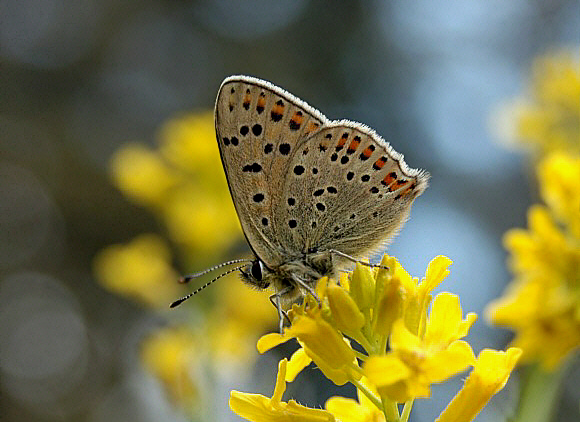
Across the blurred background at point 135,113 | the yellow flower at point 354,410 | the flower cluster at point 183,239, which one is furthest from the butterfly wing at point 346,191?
Result: the blurred background at point 135,113

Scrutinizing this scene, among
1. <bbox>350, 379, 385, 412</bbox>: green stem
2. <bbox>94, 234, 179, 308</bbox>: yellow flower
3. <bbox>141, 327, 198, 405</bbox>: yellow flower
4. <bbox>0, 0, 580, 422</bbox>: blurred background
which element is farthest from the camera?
<bbox>0, 0, 580, 422</bbox>: blurred background

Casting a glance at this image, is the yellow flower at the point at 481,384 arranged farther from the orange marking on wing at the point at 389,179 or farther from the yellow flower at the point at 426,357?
the orange marking on wing at the point at 389,179

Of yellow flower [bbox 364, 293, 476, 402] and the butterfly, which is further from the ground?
the butterfly

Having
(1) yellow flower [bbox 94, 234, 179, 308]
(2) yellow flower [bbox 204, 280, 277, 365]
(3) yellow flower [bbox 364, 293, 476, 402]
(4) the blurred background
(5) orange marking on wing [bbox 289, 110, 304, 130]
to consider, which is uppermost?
(4) the blurred background

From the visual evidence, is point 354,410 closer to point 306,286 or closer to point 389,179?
point 306,286

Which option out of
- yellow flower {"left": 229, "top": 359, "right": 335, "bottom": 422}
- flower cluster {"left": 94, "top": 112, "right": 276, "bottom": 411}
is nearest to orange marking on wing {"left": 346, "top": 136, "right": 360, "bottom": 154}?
yellow flower {"left": 229, "top": 359, "right": 335, "bottom": 422}

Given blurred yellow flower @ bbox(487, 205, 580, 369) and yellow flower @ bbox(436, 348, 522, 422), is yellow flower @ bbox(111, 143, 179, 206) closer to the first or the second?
blurred yellow flower @ bbox(487, 205, 580, 369)

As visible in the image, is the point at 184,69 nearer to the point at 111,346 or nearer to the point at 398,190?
the point at 111,346

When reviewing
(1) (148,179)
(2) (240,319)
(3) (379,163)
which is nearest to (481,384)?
(3) (379,163)
